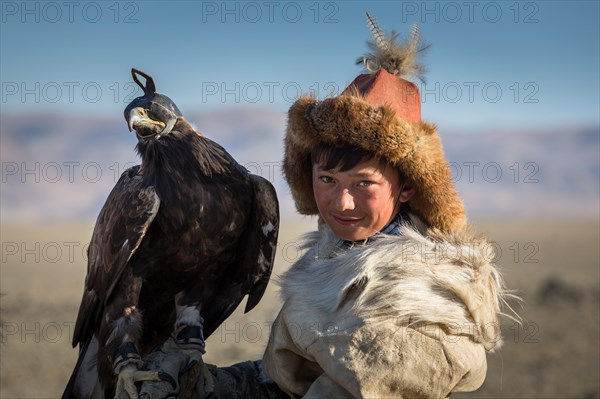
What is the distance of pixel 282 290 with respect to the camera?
2.69 metres

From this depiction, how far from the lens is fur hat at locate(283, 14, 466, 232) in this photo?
102 inches

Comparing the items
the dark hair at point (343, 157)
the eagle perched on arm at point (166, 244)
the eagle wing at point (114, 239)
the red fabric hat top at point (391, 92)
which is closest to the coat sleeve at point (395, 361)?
the dark hair at point (343, 157)

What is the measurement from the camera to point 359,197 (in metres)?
2.72

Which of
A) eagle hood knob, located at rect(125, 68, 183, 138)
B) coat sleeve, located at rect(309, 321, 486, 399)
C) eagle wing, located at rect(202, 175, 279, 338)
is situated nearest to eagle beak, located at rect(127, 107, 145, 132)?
eagle hood knob, located at rect(125, 68, 183, 138)

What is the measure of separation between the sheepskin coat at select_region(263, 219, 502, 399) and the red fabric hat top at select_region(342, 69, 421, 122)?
403 millimetres

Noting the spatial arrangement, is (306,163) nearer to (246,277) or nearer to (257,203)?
(257,203)

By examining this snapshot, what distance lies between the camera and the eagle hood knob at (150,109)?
307cm

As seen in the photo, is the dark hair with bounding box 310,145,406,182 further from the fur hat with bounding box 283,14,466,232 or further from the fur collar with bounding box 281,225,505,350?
the fur collar with bounding box 281,225,505,350

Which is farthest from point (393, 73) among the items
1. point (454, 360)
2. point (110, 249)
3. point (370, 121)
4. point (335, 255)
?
point (110, 249)

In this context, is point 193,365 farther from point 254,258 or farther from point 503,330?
point 503,330

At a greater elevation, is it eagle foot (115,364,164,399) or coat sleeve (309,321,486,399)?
coat sleeve (309,321,486,399)

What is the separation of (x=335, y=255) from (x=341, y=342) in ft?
1.57

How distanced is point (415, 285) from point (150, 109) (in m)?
1.29

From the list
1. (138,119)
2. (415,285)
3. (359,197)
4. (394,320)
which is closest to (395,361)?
(394,320)
